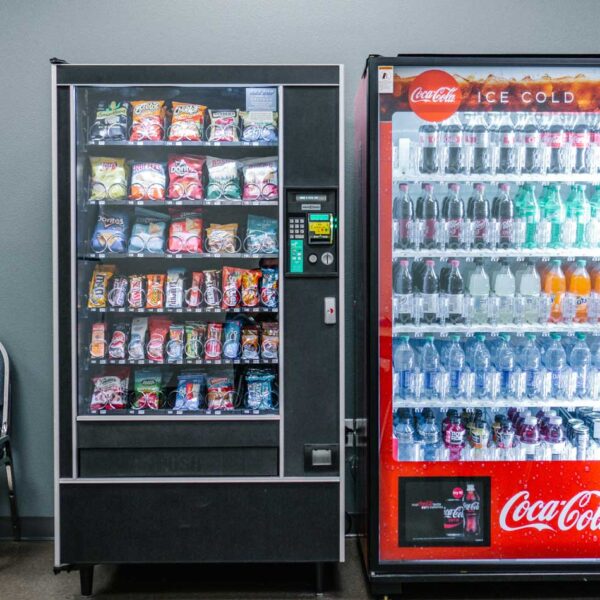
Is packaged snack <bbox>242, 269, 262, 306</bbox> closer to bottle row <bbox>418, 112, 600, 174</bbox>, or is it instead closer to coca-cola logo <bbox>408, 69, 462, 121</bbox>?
bottle row <bbox>418, 112, 600, 174</bbox>

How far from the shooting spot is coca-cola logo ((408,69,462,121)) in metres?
2.52

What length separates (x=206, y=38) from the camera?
322 cm

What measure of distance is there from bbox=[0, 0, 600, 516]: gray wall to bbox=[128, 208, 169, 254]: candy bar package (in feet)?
2.53

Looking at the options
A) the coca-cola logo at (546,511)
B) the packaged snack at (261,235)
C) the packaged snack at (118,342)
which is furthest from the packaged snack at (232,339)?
the coca-cola logo at (546,511)

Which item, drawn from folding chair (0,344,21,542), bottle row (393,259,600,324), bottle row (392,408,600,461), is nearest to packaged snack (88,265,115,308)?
folding chair (0,344,21,542)

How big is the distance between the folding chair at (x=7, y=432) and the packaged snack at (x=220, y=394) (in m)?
1.10

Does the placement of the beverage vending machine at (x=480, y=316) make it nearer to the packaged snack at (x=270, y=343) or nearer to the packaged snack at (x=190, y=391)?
the packaged snack at (x=270, y=343)

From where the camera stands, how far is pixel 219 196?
8.88ft

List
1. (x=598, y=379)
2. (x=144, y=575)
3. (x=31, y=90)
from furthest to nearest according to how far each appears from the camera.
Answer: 1. (x=31, y=90)
2. (x=144, y=575)
3. (x=598, y=379)

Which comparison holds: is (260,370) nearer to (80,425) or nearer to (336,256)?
(336,256)

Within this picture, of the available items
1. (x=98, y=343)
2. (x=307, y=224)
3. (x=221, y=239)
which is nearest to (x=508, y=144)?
(x=307, y=224)

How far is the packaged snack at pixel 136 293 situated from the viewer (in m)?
2.70

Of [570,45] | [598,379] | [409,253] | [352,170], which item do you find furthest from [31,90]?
[598,379]

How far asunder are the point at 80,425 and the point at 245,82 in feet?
5.30
